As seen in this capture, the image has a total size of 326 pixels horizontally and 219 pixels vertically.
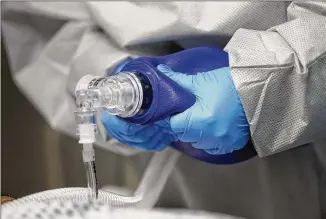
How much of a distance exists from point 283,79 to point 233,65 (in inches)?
2.2

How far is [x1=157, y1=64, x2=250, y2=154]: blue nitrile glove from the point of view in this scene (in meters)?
0.59

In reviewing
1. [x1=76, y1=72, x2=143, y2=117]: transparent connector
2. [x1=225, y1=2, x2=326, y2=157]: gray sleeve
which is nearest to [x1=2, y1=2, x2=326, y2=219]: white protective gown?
[x1=225, y1=2, x2=326, y2=157]: gray sleeve

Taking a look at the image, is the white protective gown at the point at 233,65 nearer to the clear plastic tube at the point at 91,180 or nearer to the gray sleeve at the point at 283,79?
the gray sleeve at the point at 283,79

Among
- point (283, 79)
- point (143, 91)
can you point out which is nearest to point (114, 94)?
point (143, 91)

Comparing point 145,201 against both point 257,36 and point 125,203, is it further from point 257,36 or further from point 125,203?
point 257,36

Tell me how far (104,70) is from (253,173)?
265mm

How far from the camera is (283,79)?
578mm

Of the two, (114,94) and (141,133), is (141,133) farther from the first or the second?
(114,94)

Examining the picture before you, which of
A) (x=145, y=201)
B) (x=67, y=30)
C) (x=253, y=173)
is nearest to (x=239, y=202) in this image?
(x=253, y=173)

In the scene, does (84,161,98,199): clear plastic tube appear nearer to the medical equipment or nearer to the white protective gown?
the medical equipment

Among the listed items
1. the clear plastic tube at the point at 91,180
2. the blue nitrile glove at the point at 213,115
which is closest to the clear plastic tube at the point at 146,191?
the clear plastic tube at the point at 91,180

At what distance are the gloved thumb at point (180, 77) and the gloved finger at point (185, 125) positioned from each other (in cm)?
3

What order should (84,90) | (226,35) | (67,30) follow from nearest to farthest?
(84,90) < (226,35) < (67,30)

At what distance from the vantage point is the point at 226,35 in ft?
2.27
